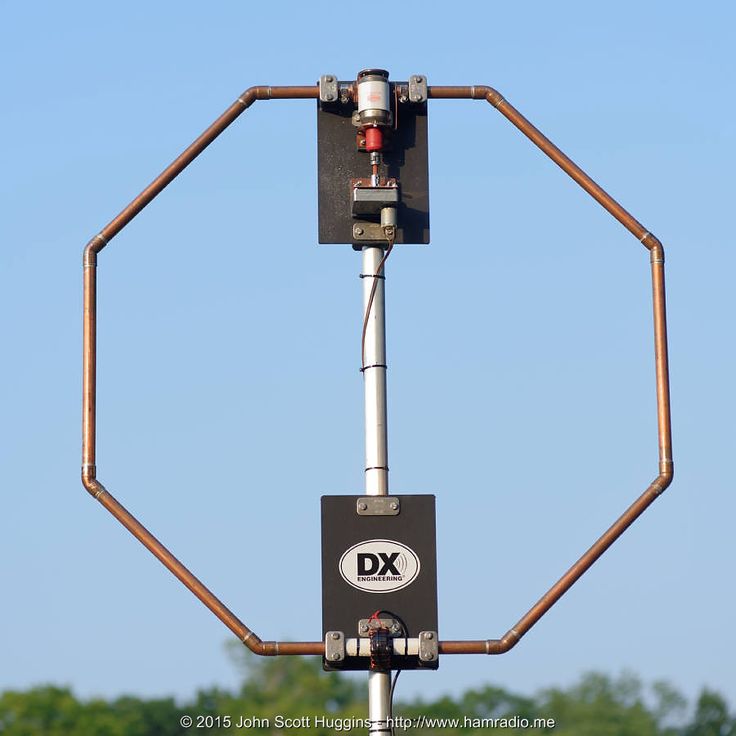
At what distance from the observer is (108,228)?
11.6m

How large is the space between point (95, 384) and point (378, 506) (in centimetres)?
193

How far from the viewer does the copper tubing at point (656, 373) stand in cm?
1080

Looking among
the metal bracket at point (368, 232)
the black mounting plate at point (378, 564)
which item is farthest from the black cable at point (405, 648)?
the metal bracket at point (368, 232)

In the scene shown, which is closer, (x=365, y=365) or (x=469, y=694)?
(x=365, y=365)

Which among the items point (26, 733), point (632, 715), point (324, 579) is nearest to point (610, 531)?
point (324, 579)

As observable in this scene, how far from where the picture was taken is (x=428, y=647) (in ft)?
34.8

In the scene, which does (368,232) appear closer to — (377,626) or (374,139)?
(374,139)

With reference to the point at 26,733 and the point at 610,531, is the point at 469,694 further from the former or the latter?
the point at 610,531

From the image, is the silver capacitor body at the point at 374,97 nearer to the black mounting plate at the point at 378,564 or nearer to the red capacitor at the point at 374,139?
the red capacitor at the point at 374,139

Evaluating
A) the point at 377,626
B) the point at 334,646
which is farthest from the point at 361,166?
the point at 334,646

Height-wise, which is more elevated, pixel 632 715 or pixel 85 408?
pixel 85 408

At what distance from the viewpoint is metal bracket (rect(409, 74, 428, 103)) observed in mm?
11703

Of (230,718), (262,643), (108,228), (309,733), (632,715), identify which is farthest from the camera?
(632,715)

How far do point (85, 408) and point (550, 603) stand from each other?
3.08 meters
